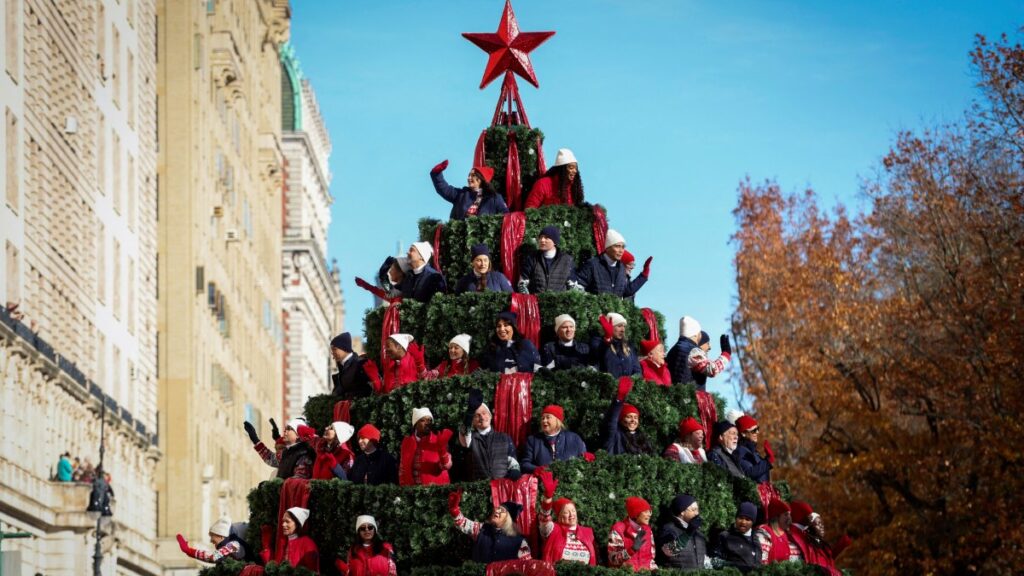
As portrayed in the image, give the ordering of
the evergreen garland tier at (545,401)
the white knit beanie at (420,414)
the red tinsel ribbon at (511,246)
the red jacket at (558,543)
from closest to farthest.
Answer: the red jacket at (558,543)
the white knit beanie at (420,414)
the evergreen garland tier at (545,401)
the red tinsel ribbon at (511,246)

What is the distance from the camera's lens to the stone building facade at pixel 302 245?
363 feet

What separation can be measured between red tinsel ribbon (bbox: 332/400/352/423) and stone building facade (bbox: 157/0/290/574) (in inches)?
1632

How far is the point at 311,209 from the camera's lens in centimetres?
12031

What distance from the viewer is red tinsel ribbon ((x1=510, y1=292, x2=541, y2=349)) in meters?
22.9

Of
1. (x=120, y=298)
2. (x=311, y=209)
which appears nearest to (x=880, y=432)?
(x=120, y=298)

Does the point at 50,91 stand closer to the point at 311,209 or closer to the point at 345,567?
the point at 345,567

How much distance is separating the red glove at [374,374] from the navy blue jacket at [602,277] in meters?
2.64

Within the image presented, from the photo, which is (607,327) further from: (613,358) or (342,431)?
(342,431)

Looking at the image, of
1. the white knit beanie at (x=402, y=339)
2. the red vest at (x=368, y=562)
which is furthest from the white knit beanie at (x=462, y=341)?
the red vest at (x=368, y=562)

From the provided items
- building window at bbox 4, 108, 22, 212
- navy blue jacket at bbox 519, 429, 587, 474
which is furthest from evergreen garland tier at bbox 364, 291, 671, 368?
building window at bbox 4, 108, 22, 212

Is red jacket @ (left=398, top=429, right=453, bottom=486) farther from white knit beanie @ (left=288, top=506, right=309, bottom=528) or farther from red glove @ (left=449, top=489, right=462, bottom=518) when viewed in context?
white knit beanie @ (left=288, top=506, right=309, bottom=528)

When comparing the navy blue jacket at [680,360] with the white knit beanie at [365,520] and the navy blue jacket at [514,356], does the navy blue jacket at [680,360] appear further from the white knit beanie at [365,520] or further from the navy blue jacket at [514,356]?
the white knit beanie at [365,520]

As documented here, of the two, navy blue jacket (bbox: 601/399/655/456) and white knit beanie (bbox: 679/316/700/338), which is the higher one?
white knit beanie (bbox: 679/316/700/338)

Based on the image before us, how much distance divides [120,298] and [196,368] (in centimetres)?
829
